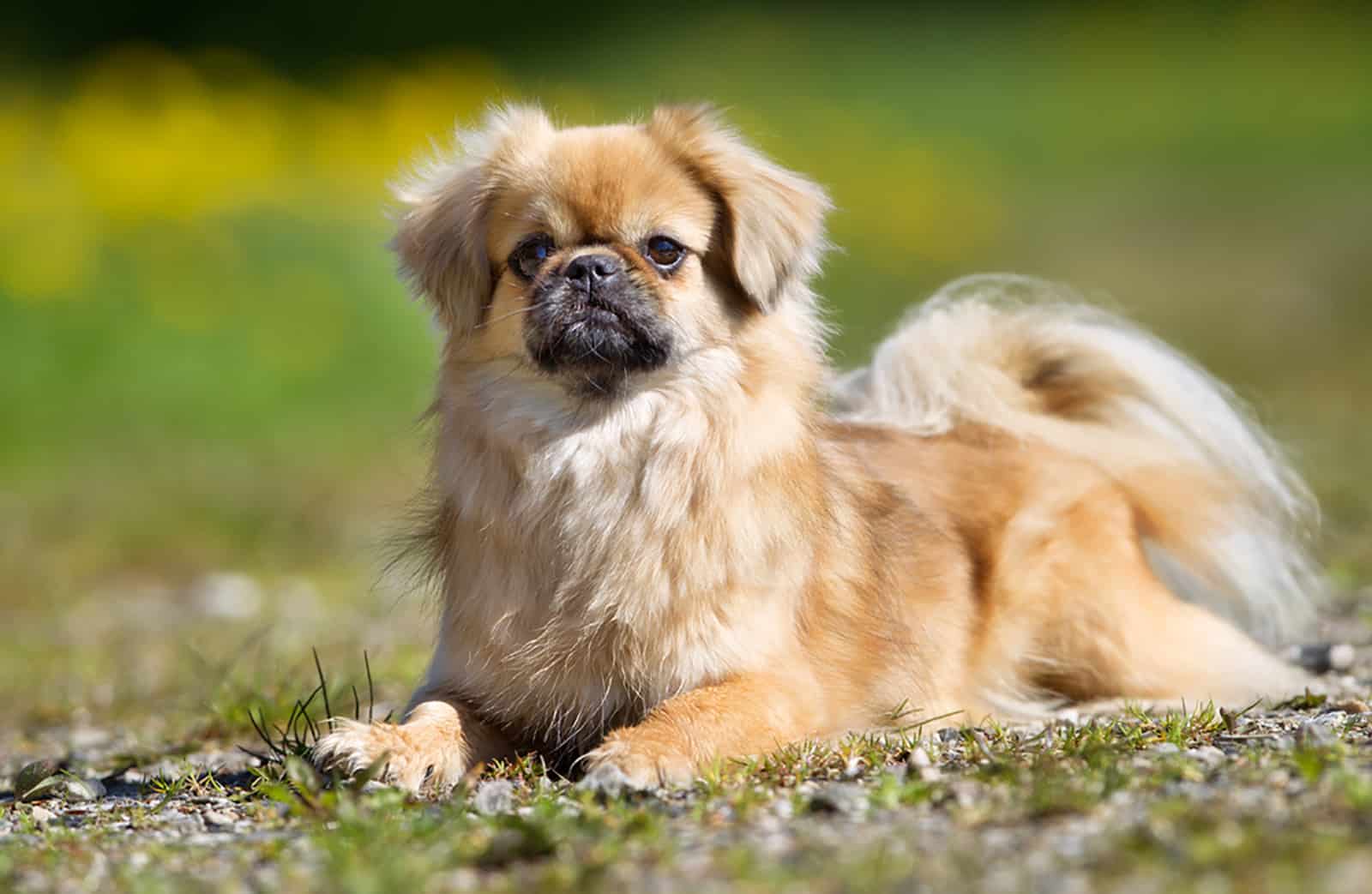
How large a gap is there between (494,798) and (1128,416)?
2700 millimetres

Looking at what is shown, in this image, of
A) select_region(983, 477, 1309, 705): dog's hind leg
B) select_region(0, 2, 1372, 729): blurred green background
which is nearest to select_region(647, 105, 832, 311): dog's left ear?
select_region(983, 477, 1309, 705): dog's hind leg

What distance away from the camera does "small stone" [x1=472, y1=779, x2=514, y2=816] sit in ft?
11.0

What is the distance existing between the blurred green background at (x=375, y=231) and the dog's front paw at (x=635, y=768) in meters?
1.73

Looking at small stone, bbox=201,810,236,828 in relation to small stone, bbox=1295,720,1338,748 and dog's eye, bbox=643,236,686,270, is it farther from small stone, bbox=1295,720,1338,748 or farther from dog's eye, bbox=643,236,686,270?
small stone, bbox=1295,720,1338,748

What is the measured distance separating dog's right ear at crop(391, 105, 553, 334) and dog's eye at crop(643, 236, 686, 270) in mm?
426

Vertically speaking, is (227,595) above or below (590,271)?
below

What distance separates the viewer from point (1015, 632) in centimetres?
481

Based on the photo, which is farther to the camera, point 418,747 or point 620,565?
point 620,565

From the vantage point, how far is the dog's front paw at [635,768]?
11.2ft

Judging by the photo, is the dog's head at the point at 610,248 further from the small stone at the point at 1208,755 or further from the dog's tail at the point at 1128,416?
the small stone at the point at 1208,755

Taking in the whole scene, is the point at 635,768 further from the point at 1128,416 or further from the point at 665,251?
the point at 1128,416

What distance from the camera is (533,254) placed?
163 inches

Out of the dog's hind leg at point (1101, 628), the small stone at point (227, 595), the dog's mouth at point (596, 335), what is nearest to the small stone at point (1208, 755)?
the dog's hind leg at point (1101, 628)

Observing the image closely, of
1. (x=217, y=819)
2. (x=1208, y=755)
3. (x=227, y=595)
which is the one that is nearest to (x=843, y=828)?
(x=1208, y=755)
